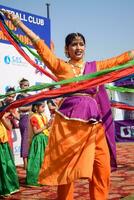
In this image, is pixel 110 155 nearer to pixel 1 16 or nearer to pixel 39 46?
pixel 39 46

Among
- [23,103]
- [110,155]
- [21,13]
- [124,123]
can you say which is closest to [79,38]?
[23,103]

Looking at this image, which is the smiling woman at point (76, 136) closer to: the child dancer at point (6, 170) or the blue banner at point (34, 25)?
the child dancer at point (6, 170)

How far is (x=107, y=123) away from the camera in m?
3.25

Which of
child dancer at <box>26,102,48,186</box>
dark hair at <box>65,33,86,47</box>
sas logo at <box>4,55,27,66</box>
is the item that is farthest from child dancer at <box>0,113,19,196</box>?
sas logo at <box>4,55,27,66</box>

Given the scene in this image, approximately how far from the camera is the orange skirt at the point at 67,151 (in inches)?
116

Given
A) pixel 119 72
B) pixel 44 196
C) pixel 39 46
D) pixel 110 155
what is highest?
pixel 39 46

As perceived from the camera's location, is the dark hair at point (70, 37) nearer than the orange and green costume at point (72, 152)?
No

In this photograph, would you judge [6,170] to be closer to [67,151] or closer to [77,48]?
[67,151]

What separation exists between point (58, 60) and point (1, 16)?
2.77ft

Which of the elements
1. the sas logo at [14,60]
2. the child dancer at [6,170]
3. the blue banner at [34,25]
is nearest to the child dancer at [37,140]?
the child dancer at [6,170]

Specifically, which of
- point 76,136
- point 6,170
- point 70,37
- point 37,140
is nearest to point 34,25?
point 37,140

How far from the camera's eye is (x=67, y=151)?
3.00 m

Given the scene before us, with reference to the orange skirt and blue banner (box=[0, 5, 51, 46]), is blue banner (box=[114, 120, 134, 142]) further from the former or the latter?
the orange skirt

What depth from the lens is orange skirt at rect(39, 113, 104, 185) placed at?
2.95 meters
